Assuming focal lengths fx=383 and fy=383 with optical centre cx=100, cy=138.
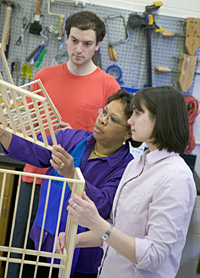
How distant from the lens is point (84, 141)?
155 centimetres

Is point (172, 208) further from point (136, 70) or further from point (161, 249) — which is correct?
point (136, 70)

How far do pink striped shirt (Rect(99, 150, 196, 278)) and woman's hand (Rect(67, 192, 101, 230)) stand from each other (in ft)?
0.41

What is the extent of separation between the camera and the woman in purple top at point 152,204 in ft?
3.28

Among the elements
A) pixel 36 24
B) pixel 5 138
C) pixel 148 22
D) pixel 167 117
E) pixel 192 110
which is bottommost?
pixel 192 110

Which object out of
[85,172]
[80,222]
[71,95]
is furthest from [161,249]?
[71,95]

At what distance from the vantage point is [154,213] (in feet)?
3.31

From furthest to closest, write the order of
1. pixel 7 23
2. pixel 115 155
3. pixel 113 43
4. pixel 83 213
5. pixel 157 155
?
pixel 113 43 < pixel 7 23 < pixel 115 155 < pixel 157 155 < pixel 83 213

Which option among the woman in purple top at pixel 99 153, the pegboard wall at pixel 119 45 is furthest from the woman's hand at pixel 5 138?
the pegboard wall at pixel 119 45

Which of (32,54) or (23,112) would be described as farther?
(32,54)

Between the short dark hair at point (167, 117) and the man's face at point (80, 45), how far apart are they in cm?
90

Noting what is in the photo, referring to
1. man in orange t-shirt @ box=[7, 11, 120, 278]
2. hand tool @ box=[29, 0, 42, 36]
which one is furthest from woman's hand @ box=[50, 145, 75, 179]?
hand tool @ box=[29, 0, 42, 36]

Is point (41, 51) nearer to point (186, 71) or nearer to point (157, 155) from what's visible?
point (186, 71)

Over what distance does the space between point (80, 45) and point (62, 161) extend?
88cm

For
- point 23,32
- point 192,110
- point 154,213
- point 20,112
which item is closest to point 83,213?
point 154,213
